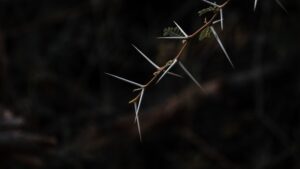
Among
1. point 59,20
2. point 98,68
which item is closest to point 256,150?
point 98,68

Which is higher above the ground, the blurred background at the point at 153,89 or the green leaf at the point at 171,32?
the blurred background at the point at 153,89

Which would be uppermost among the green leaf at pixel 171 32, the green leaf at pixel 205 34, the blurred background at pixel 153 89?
the blurred background at pixel 153 89

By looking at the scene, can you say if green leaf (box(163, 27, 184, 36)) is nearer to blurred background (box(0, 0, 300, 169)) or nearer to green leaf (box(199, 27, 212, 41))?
green leaf (box(199, 27, 212, 41))

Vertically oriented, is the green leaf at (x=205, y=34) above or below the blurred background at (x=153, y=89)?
below

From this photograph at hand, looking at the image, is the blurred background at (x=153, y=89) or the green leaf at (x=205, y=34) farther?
the blurred background at (x=153, y=89)

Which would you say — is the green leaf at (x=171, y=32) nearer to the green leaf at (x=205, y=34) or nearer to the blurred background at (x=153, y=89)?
the green leaf at (x=205, y=34)

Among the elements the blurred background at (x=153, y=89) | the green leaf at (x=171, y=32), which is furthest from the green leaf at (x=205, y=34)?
the blurred background at (x=153, y=89)

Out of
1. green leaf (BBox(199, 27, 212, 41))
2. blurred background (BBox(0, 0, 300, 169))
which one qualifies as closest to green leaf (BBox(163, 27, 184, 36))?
green leaf (BBox(199, 27, 212, 41))

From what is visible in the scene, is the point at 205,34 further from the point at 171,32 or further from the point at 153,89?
the point at 153,89

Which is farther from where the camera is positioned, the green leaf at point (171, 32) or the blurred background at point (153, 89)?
the blurred background at point (153, 89)
